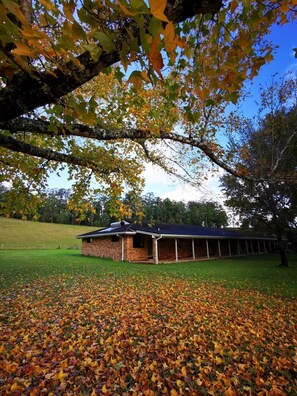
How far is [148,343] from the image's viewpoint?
4.22 metres

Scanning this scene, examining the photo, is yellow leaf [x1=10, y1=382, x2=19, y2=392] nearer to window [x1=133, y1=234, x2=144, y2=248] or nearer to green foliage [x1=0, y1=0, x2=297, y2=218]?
green foliage [x1=0, y1=0, x2=297, y2=218]

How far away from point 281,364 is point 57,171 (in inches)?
282

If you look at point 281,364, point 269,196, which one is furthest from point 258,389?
point 269,196

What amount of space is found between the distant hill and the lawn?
36598mm

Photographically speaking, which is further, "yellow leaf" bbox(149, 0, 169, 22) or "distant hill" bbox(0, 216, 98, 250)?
"distant hill" bbox(0, 216, 98, 250)

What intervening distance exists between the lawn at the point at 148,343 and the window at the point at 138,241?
1280 cm

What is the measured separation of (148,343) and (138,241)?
17049 mm

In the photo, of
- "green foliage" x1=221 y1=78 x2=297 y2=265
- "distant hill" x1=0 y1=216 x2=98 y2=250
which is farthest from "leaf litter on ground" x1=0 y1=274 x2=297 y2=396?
"distant hill" x1=0 y1=216 x2=98 y2=250

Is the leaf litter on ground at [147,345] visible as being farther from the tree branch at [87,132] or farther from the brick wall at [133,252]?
the brick wall at [133,252]

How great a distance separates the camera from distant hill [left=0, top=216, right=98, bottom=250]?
41.4 metres

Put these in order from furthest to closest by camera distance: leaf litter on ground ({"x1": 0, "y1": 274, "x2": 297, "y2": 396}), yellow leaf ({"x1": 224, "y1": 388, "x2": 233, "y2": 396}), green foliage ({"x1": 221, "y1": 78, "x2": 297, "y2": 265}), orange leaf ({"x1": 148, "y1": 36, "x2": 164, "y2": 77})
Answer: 1. green foliage ({"x1": 221, "y1": 78, "x2": 297, "y2": 265})
2. leaf litter on ground ({"x1": 0, "y1": 274, "x2": 297, "y2": 396})
3. yellow leaf ({"x1": 224, "y1": 388, "x2": 233, "y2": 396})
4. orange leaf ({"x1": 148, "y1": 36, "x2": 164, "y2": 77})

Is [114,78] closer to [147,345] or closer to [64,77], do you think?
[64,77]

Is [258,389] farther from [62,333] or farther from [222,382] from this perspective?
[62,333]

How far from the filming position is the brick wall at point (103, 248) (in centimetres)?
2112
